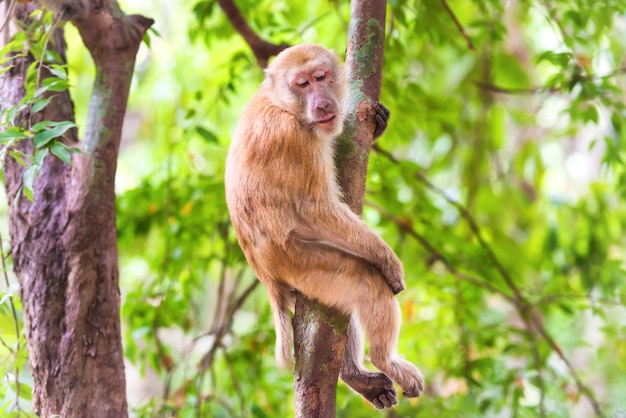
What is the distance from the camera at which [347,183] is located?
127 inches

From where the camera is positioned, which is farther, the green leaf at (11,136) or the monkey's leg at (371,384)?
the monkey's leg at (371,384)

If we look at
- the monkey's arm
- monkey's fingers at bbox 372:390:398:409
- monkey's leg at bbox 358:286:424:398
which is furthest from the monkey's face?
monkey's fingers at bbox 372:390:398:409

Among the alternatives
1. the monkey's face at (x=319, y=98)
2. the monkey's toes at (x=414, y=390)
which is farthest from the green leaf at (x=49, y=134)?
the monkey's toes at (x=414, y=390)

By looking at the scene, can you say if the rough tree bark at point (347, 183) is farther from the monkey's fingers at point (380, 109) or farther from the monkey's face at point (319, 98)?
Answer: the monkey's face at point (319, 98)

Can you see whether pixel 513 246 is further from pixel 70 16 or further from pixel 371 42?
pixel 70 16

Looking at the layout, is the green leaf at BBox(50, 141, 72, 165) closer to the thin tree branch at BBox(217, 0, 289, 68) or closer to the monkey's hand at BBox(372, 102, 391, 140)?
the monkey's hand at BBox(372, 102, 391, 140)

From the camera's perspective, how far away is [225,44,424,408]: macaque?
335 centimetres

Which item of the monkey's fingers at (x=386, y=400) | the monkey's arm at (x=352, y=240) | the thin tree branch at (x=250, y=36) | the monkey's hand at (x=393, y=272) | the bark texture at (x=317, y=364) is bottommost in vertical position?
the bark texture at (x=317, y=364)

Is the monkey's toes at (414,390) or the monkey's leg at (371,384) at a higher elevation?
the monkey's toes at (414,390)

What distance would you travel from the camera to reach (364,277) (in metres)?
3.39

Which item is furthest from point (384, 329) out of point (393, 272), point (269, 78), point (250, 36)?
point (250, 36)

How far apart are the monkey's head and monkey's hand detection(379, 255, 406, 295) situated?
82 centimetres

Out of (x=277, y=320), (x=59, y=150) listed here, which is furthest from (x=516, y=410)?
(x=59, y=150)

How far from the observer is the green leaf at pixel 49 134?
293cm
